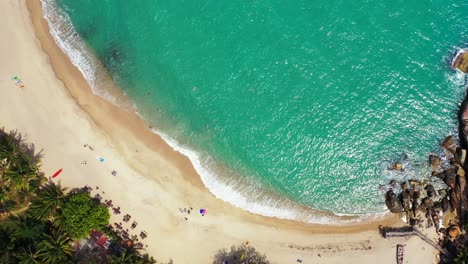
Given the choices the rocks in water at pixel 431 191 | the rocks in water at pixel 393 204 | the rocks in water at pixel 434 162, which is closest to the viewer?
the rocks in water at pixel 393 204

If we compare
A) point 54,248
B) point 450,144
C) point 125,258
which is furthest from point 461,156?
point 54,248

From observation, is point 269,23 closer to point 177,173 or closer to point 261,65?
point 261,65

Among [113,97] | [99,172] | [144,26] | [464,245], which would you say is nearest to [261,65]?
[144,26]

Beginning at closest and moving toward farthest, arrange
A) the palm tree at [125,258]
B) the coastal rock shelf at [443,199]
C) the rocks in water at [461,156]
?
the palm tree at [125,258]
the coastal rock shelf at [443,199]
the rocks in water at [461,156]

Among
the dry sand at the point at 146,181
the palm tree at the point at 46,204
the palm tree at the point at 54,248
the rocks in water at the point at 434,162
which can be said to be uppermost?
the rocks in water at the point at 434,162

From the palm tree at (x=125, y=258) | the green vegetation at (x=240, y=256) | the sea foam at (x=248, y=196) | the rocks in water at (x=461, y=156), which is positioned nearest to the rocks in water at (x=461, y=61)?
the rocks in water at (x=461, y=156)

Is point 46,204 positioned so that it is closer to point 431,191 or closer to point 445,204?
point 431,191

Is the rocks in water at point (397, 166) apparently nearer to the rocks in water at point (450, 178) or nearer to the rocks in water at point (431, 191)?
the rocks in water at point (431, 191)
